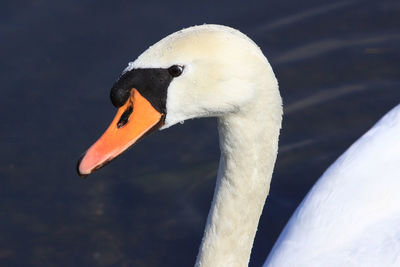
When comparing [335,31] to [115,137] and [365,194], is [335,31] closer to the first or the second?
[365,194]

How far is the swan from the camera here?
3797 millimetres

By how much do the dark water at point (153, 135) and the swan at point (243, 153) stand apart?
1199 millimetres

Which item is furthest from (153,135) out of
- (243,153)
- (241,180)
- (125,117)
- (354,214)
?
(125,117)

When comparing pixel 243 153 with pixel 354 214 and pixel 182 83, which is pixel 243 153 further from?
pixel 354 214

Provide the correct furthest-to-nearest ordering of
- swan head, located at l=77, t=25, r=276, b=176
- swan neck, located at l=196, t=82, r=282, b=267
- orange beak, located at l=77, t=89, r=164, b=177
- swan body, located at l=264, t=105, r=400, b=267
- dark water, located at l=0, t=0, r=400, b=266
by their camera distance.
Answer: dark water, located at l=0, t=0, r=400, b=266 → swan body, located at l=264, t=105, r=400, b=267 → swan neck, located at l=196, t=82, r=282, b=267 → orange beak, located at l=77, t=89, r=164, b=177 → swan head, located at l=77, t=25, r=276, b=176

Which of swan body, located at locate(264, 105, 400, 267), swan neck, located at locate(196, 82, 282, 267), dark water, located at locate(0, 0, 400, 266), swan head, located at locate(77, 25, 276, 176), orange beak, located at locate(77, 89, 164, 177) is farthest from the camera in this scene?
dark water, located at locate(0, 0, 400, 266)

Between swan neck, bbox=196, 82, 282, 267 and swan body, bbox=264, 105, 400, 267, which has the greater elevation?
swan neck, bbox=196, 82, 282, 267

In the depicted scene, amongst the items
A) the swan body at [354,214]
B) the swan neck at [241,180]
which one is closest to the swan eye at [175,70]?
the swan neck at [241,180]

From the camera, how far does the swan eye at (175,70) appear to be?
380 centimetres

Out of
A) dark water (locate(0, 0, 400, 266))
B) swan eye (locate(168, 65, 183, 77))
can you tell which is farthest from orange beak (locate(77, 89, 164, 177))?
dark water (locate(0, 0, 400, 266))

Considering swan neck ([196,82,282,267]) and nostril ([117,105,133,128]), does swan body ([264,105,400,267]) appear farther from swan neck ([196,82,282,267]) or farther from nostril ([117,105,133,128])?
nostril ([117,105,133,128])

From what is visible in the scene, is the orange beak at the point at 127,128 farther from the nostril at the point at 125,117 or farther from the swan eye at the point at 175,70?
the swan eye at the point at 175,70

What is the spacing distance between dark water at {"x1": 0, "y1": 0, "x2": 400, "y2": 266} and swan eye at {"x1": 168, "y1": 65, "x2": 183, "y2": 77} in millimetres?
2765

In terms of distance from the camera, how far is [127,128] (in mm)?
3951
